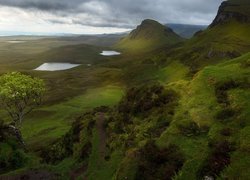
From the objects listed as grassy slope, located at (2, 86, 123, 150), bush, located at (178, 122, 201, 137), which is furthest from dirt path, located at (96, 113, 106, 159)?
grassy slope, located at (2, 86, 123, 150)

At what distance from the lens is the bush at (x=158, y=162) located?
28498 millimetres

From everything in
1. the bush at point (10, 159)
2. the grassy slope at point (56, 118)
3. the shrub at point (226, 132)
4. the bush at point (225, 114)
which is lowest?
the grassy slope at point (56, 118)

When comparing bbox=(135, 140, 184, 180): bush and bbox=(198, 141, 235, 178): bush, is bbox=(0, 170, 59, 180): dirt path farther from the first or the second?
bbox=(198, 141, 235, 178): bush

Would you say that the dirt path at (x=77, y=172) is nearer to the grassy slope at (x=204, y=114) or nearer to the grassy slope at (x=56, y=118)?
the grassy slope at (x=204, y=114)

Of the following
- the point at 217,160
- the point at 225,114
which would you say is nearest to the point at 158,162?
the point at 217,160

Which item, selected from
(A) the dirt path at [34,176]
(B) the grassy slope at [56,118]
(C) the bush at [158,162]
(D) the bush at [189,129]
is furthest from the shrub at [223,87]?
(B) the grassy slope at [56,118]

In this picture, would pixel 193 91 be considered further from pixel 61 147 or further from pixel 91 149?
pixel 61 147

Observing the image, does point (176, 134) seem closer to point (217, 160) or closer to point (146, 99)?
point (217, 160)

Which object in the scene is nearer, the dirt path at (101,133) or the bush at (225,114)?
the bush at (225,114)

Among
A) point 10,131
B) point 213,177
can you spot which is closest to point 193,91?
point 213,177

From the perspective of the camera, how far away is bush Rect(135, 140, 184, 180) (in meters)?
28.5

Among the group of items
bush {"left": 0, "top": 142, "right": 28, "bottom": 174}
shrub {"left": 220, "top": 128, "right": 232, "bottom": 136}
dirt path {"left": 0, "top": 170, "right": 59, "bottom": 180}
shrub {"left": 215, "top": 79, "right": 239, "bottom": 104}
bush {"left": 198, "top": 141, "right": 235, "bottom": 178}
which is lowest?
bush {"left": 0, "top": 142, "right": 28, "bottom": 174}

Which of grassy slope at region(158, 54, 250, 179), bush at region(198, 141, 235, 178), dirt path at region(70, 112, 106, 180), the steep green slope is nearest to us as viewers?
bush at region(198, 141, 235, 178)

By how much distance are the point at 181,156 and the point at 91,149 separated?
17.6 metres
